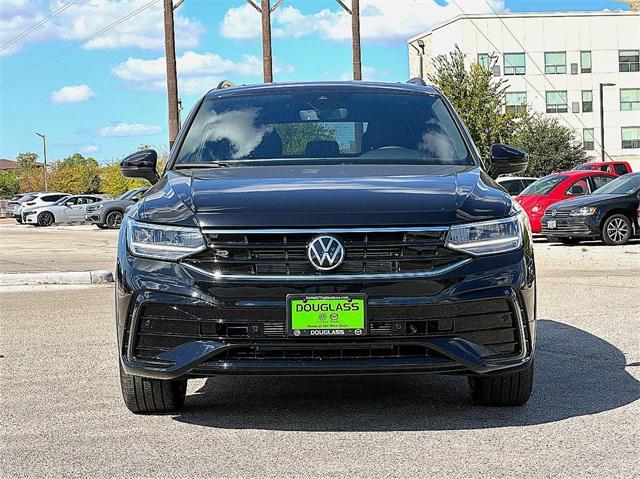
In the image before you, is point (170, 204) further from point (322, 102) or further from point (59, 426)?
point (322, 102)

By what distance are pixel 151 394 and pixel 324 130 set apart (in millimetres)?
2050

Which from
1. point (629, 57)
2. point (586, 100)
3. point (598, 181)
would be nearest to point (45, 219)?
point (598, 181)

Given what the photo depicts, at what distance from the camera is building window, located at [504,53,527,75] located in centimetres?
8181

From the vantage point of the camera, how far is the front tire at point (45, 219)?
4456cm

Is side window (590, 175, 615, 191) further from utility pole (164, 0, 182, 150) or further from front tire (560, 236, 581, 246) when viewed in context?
utility pole (164, 0, 182, 150)

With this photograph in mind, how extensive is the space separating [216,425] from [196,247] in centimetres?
98

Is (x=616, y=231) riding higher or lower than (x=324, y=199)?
lower

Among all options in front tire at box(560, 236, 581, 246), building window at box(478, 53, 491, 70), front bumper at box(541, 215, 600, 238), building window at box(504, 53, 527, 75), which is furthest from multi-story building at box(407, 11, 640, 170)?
front bumper at box(541, 215, 600, 238)

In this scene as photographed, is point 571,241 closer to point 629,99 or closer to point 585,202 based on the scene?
point 585,202

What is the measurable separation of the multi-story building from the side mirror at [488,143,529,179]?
250 ft

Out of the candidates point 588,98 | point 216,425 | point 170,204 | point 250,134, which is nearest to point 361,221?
point 170,204

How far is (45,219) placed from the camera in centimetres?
4469

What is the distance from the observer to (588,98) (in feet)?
270

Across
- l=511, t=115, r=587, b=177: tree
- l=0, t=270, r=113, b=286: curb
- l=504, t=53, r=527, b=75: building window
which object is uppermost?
l=504, t=53, r=527, b=75: building window
